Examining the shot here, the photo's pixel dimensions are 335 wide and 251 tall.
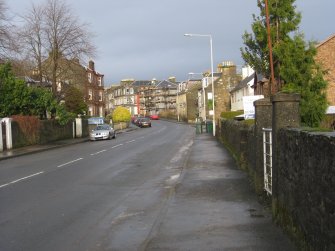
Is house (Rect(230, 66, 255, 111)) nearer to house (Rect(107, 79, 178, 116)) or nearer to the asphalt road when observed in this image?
the asphalt road

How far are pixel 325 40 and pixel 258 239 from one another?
3997 centimetres

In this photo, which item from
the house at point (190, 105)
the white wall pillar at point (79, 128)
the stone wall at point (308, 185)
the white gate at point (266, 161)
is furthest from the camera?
the house at point (190, 105)

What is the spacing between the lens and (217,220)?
8.73 meters

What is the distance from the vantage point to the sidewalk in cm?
→ 701

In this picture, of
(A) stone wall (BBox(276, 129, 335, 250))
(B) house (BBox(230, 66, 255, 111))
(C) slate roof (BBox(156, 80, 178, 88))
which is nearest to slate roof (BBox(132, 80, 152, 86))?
(C) slate roof (BBox(156, 80, 178, 88))

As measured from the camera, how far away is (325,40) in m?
44.1

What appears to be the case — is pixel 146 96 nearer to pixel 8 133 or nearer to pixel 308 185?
pixel 8 133

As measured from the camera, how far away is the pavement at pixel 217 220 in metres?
7.02

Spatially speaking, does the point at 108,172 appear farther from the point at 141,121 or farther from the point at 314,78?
the point at 141,121

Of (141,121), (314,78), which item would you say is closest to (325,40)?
(314,78)

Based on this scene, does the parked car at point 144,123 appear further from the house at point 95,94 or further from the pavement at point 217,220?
the pavement at point 217,220

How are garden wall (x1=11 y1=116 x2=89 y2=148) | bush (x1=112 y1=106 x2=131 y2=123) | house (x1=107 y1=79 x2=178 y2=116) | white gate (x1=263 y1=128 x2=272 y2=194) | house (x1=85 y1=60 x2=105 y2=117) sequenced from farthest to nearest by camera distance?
house (x1=107 y1=79 x2=178 y2=116)
house (x1=85 y1=60 x2=105 y2=117)
bush (x1=112 y1=106 x2=131 y2=123)
garden wall (x1=11 y1=116 x2=89 y2=148)
white gate (x1=263 y1=128 x2=272 y2=194)

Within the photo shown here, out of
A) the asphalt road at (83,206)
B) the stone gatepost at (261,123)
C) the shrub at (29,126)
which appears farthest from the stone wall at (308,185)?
the shrub at (29,126)

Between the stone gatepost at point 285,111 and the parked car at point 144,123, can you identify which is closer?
the stone gatepost at point 285,111
